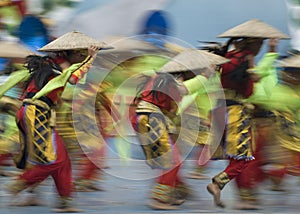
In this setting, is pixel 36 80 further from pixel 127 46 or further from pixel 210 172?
pixel 210 172

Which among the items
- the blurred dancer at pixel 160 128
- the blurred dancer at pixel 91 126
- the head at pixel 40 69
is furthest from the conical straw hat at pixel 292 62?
the head at pixel 40 69

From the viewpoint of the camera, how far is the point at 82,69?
744 centimetres

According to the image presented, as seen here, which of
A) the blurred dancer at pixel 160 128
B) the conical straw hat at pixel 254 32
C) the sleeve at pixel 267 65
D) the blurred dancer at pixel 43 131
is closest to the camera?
the blurred dancer at pixel 43 131

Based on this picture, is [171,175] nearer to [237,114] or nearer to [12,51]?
[237,114]

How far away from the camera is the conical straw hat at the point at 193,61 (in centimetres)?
759

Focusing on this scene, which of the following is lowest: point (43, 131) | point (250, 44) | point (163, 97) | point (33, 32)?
point (33, 32)

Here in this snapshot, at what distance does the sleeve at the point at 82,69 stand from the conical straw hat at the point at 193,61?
0.55 m

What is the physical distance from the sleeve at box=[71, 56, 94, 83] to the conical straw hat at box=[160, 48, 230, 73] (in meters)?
0.55

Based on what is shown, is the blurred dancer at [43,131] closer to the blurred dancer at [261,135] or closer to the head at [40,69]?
the head at [40,69]

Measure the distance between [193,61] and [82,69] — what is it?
0.85m

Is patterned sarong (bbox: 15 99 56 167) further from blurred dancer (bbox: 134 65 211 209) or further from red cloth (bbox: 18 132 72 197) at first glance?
blurred dancer (bbox: 134 65 211 209)

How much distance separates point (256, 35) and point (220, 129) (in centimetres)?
78

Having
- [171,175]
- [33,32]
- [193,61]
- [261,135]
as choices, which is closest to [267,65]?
[261,135]

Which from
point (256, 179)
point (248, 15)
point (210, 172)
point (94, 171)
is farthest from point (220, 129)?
point (248, 15)
